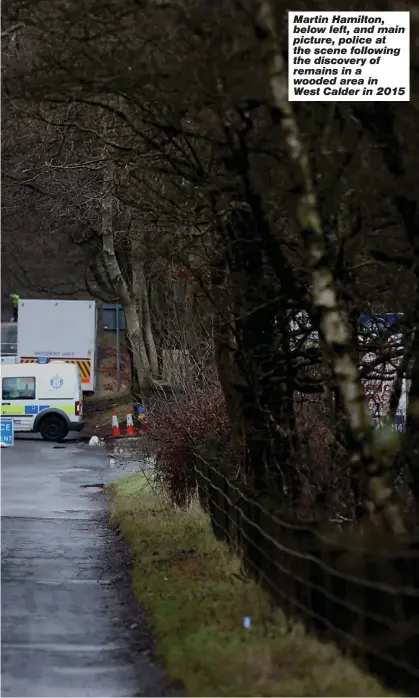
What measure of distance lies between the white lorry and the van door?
178 inches

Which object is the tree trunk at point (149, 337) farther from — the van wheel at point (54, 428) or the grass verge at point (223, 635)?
the grass verge at point (223, 635)

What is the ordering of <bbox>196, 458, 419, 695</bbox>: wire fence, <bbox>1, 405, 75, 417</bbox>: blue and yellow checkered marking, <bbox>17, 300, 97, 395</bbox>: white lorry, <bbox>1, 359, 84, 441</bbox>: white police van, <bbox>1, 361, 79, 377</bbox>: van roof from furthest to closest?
1. <bbox>17, 300, 97, 395</bbox>: white lorry
2. <bbox>1, 361, 79, 377</bbox>: van roof
3. <bbox>1, 405, 75, 417</bbox>: blue and yellow checkered marking
4. <bbox>1, 359, 84, 441</bbox>: white police van
5. <bbox>196, 458, 419, 695</bbox>: wire fence

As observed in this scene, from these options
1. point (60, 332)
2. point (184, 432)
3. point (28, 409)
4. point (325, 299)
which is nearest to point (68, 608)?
point (325, 299)

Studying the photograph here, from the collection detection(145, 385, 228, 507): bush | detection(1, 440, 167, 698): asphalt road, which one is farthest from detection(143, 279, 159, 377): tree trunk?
detection(145, 385, 228, 507): bush

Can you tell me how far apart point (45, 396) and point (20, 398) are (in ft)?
2.48

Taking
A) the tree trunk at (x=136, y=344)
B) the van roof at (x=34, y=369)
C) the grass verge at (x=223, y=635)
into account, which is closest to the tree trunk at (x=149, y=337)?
the tree trunk at (x=136, y=344)

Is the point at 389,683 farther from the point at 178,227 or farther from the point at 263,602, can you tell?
the point at 178,227

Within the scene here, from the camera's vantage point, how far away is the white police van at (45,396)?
124 feet

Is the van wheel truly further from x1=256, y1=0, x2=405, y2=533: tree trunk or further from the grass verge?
x1=256, y1=0, x2=405, y2=533: tree trunk

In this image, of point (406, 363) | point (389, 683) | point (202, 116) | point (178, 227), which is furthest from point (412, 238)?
point (178, 227)

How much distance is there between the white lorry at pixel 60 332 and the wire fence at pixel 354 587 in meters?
33.4

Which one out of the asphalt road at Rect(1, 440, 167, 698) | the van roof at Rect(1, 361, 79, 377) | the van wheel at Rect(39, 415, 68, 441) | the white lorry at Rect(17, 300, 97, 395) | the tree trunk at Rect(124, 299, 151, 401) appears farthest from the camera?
the white lorry at Rect(17, 300, 97, 395)

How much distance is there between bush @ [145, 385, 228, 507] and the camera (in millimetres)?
16500

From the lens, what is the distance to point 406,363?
31.0ft
